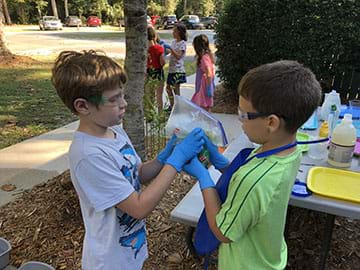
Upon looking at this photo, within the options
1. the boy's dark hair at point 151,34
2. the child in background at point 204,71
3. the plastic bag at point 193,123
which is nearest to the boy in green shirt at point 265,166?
the plastic bag at point 193,123

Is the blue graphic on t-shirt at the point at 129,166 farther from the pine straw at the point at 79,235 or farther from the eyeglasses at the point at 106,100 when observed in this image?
the pine straw at the point at 79,235

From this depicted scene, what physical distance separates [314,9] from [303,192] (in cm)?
542

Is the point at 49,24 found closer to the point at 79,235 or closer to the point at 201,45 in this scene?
the point at 201,45

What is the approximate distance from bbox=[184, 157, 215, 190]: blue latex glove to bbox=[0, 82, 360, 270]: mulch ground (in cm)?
134

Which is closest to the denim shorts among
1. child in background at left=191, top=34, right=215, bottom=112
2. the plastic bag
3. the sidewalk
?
child in background at left=191, top=34, right=215, bottom=112

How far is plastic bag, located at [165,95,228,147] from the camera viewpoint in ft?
5.49

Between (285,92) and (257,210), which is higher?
(285,92)

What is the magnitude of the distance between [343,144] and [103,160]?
4.71 feet

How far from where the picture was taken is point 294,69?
1287 mm

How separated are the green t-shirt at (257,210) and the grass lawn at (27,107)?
14.9 feet

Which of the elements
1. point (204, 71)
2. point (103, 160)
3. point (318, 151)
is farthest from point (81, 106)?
point (204, 71)

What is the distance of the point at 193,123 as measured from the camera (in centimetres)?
168

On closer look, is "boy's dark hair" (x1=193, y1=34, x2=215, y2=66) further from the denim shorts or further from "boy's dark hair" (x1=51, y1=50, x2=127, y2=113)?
"boy's dark hair" (x1=51, y1=50, x2=127, y2=113)

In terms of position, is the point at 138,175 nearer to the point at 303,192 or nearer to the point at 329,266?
the point at 303,192
